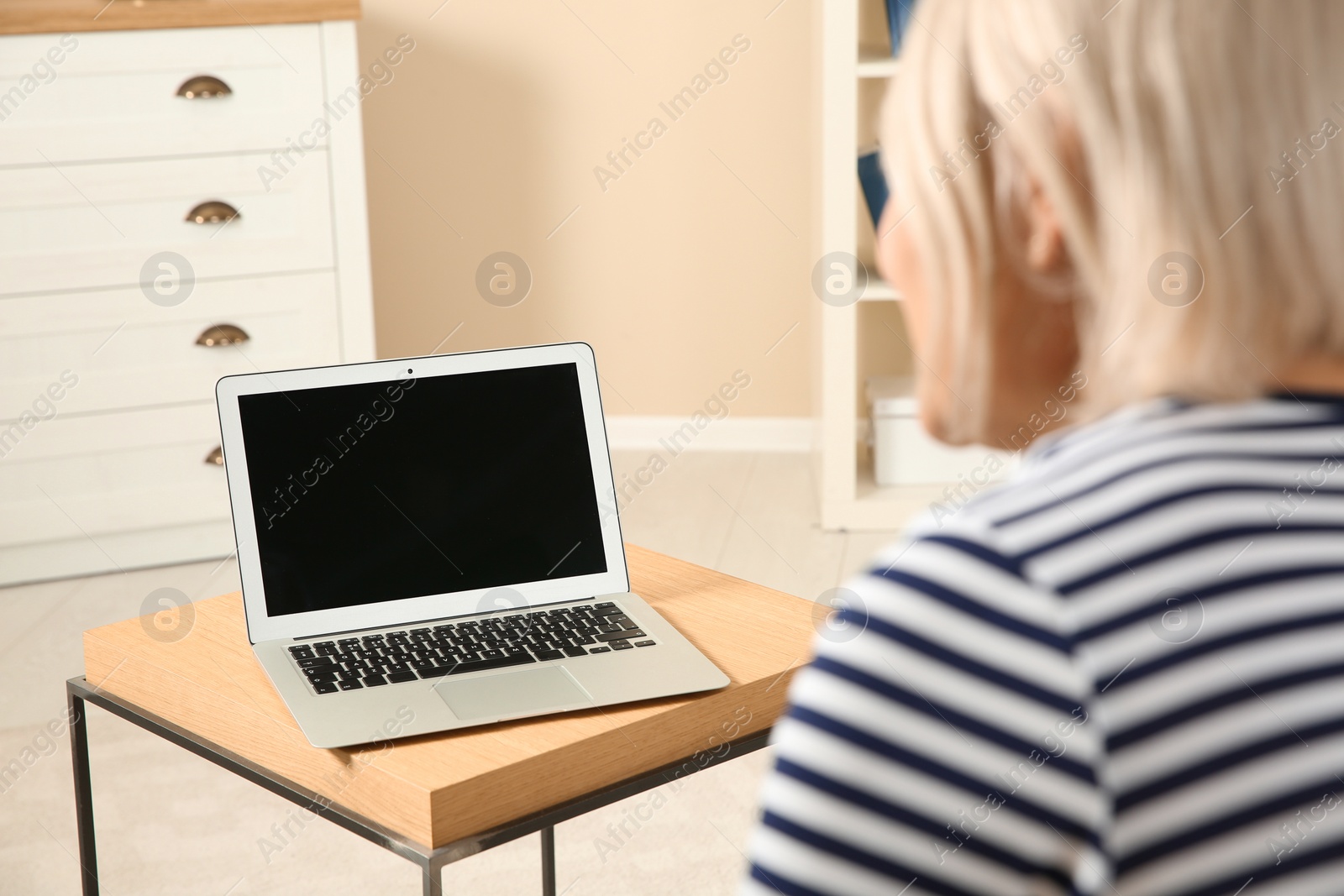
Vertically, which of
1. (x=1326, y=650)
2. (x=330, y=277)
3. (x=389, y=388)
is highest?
(x=330, y=277)

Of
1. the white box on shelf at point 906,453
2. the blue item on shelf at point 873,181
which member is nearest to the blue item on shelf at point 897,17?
the blue item on shelf at point 873,181

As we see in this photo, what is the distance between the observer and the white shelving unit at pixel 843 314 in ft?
8.92

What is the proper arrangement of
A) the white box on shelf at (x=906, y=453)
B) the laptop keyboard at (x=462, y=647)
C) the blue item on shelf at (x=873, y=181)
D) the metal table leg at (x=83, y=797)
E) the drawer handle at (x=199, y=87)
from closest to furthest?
the laptop keyboard at (x=462, y=647), the metal table leg at (x=83, y=797), the drawer handle at (x=199, y=87), the blue item on shelf at (x=873, y=181), the white box on shelf at (x=906, y=453)

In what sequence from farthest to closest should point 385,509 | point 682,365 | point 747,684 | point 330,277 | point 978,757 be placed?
1. point 682,365
2. point 330,277
3. point 385,509
4. point 747,684
5. point 978,757

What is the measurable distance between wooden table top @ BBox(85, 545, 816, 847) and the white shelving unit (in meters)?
1.61

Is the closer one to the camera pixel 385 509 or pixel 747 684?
pixel 747 684

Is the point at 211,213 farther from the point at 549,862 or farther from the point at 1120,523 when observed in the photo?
the point at 1120,523

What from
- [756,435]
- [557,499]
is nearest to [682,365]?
[756,435]

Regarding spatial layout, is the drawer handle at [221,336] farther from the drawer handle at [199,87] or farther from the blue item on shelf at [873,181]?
the blue item on shelf at [873,181]

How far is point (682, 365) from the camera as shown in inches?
139

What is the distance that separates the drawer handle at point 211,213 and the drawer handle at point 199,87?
7.6 inches

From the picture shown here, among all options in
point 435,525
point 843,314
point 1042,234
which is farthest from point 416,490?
point 843,314

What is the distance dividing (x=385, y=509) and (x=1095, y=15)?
79 centimetres

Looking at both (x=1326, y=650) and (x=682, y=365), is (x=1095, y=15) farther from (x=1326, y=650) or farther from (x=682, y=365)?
(x=682, y=365)
